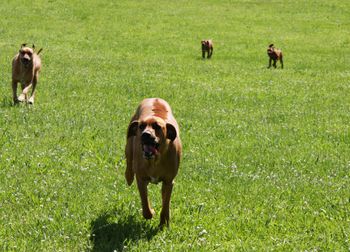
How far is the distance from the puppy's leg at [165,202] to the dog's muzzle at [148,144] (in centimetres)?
97

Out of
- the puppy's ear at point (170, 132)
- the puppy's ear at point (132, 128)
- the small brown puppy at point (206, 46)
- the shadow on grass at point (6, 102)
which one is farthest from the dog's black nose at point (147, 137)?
the small brown puppy at point (206, 46)

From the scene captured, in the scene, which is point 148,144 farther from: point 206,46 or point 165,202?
point 206,46

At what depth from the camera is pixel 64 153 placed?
35.4 ft

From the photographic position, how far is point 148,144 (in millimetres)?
6473

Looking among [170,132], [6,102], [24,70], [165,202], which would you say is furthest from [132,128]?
[6,102]

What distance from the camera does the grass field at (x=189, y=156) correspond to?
24.2 feet

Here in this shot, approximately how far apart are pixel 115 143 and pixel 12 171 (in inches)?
110

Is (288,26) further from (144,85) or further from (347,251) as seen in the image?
(347,251)

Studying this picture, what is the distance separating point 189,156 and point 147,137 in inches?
190

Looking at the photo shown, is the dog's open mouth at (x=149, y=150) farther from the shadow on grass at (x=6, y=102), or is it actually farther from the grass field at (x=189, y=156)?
the shadow on grass at (x=6, y=102)

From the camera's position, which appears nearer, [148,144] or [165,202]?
[148,144]

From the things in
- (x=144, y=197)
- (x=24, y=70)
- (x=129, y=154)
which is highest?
(x=129, y=154)

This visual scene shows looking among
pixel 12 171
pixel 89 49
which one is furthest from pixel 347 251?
pixel 89 49

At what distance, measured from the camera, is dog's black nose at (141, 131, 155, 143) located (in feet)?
21.0
